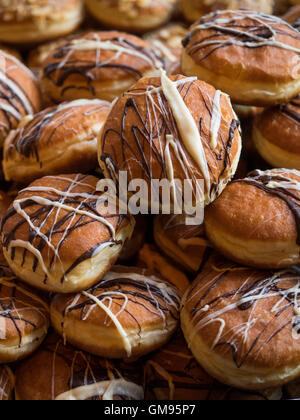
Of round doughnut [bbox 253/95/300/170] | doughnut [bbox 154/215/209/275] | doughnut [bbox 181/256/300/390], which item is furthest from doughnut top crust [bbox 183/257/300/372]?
round doughnut [bbox 253/95/300/170]

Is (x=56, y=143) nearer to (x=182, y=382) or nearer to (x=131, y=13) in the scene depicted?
(x=182, y=382)

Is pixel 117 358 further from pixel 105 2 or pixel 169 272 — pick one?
pixel 105 2

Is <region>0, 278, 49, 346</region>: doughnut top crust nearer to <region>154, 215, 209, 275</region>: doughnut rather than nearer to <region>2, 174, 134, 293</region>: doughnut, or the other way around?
<region>2, 174, 134, 293</region>: doughnut

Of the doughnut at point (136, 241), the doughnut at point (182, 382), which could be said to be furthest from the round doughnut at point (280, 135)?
the doughnut at point (182, 382)

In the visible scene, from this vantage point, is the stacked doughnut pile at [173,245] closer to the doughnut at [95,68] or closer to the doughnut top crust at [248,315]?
the doughnut top crust at [248,315]

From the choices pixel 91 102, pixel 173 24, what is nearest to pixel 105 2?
pixel 173 24

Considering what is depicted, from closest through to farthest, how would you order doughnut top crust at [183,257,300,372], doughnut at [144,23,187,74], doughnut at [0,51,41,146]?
doughnut top crust at [183,257,300,372] < doughnut at [0,51,41,146] < doughnut at [144,23,187,74]
